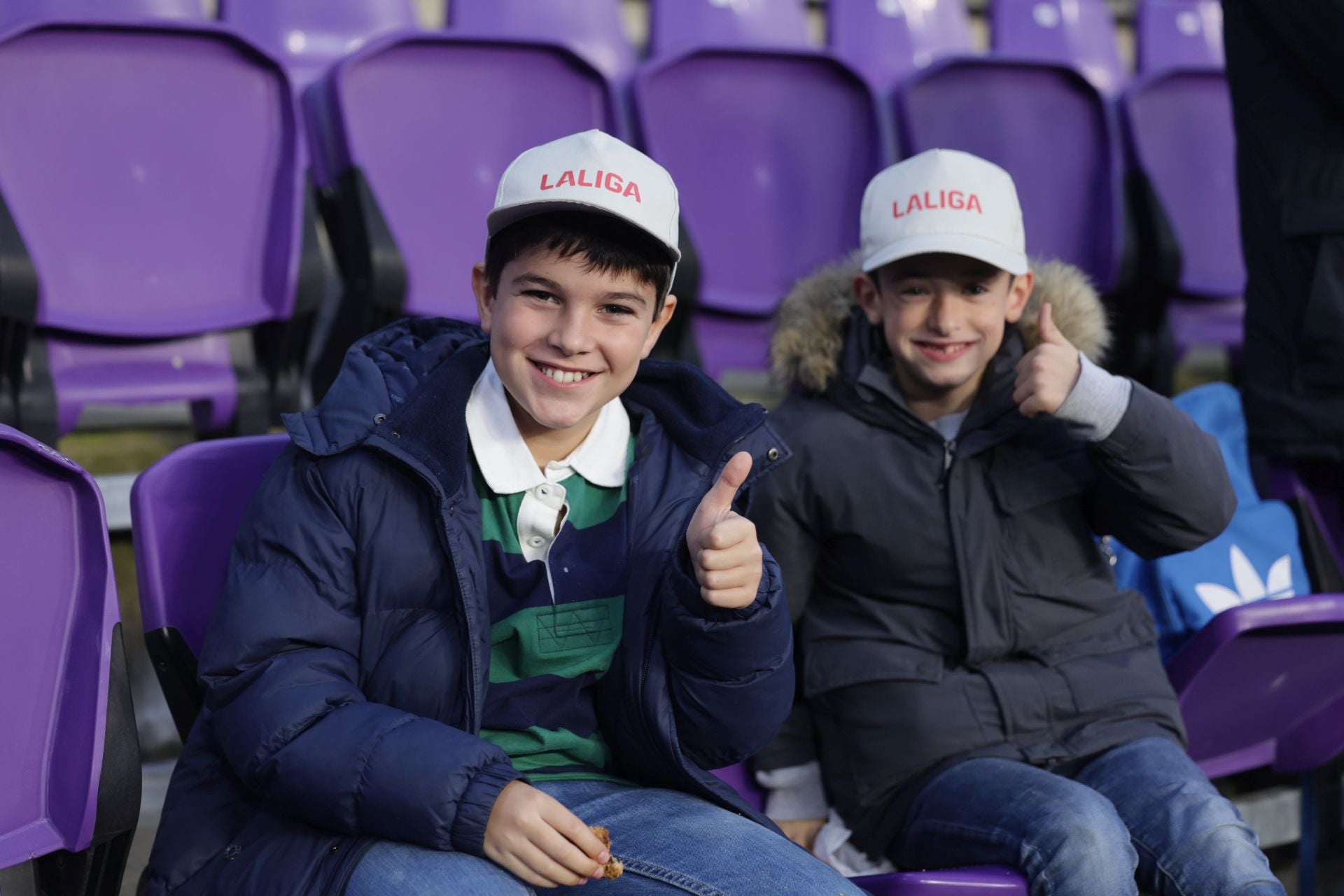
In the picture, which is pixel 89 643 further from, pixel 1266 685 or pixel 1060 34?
pixel 1060 34

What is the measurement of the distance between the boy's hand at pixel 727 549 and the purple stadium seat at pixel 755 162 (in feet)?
4.98

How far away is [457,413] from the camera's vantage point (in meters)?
1.46

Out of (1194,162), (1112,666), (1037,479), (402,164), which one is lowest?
(1112,666)

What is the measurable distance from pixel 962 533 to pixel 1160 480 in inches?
9.6

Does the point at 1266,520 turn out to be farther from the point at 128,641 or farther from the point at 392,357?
the point at 128,641

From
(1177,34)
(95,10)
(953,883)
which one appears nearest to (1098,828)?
(953,883)

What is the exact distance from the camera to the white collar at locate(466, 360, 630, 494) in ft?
4.81

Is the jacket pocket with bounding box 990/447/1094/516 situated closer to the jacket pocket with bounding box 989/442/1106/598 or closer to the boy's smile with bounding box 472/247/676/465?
the jacket pocket with bounding box 989/442/1106/598

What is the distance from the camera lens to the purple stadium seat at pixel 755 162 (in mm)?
2896

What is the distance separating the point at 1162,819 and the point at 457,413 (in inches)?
36.2

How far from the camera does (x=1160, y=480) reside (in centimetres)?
170

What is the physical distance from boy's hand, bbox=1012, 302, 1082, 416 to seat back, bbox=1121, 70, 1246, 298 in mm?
1688

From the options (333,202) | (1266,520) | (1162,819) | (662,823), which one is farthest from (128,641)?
(1266,520)

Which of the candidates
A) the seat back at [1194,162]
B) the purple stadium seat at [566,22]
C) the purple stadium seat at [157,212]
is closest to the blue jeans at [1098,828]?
the purple stadium seat at [157,212]
